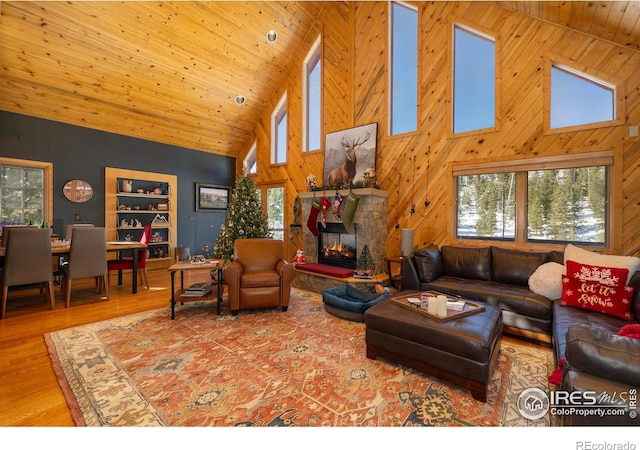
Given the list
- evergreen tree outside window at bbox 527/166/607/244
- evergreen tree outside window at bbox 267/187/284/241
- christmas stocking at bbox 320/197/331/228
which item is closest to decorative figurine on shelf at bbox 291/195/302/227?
evergreen tree outside window at bbox 267/187/284/241

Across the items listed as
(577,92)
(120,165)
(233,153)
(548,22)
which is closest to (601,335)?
(577,92)

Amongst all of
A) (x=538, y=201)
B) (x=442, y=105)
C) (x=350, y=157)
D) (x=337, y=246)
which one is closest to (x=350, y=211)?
(x=337, y=246)

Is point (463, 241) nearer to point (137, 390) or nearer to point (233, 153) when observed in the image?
point (137, 390)

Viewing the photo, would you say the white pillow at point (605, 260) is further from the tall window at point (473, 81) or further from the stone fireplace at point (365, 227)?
the stone fireplace at point (365, 227)

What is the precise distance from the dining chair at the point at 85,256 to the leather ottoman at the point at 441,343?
402 centimetres

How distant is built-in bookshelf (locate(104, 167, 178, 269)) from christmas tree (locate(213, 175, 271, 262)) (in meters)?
2.64

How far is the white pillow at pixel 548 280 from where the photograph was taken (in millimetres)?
2963

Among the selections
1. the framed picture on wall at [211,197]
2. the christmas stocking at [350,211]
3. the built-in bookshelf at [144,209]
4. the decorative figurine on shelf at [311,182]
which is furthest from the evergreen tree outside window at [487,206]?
the built-in bookshelf at [144,209]

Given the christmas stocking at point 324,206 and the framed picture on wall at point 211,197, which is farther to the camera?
the framed picture on wall at point 211,197

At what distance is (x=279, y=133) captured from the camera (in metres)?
7.33

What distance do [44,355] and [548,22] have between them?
6942 millimetres

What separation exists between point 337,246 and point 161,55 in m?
4.73

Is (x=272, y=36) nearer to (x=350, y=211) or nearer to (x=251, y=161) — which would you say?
(x=251, y=161)

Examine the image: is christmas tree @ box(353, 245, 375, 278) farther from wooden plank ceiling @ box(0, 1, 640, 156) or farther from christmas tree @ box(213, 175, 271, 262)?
wooden plank ceiling @ box(0, 1, 640, 156)
